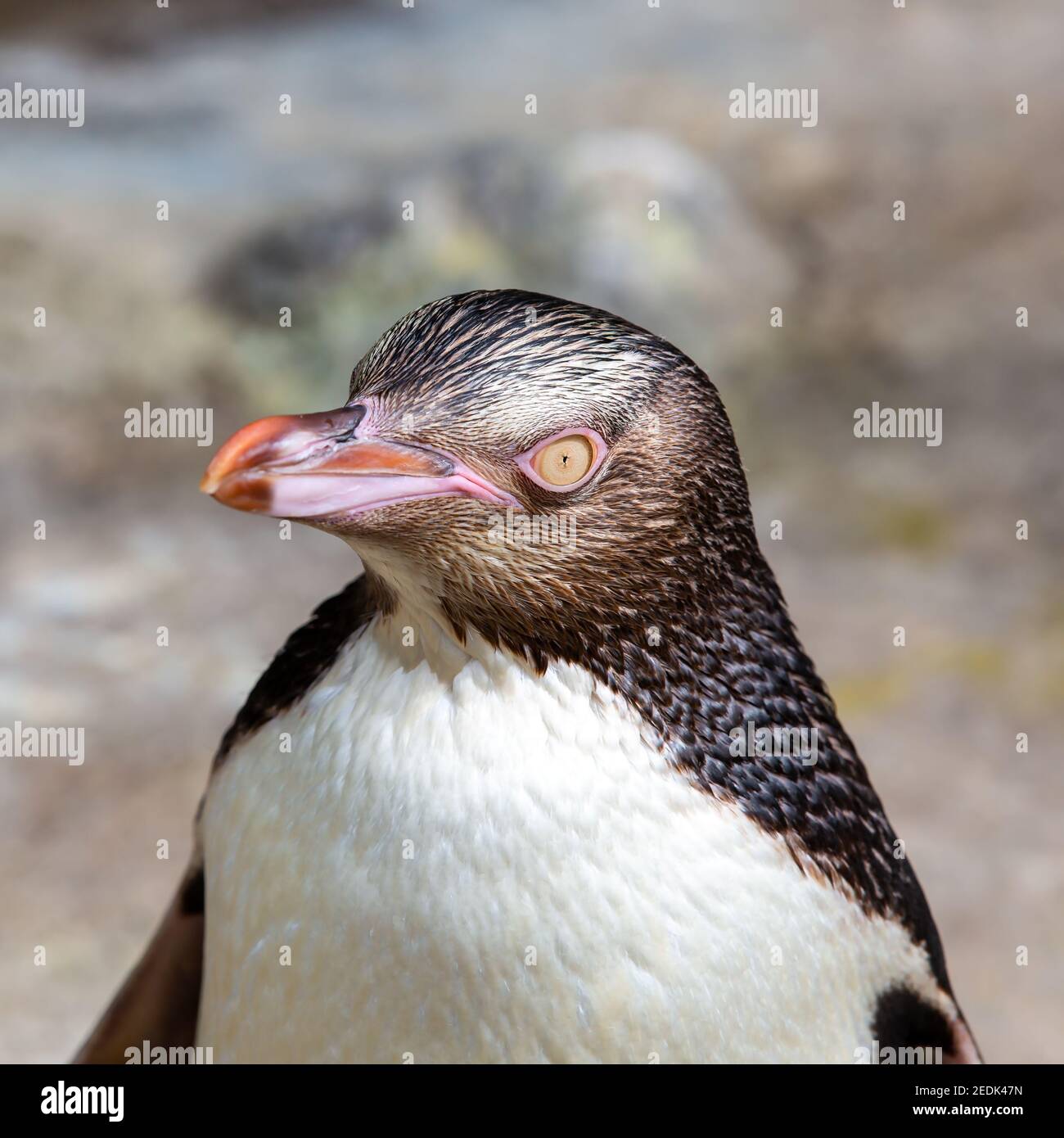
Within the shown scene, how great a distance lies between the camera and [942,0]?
6.80 m

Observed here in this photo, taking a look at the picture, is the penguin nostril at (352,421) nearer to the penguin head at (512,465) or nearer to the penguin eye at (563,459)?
the penguin head at (512,465)

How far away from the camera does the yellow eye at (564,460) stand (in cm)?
151

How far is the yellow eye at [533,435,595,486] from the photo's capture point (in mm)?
1511

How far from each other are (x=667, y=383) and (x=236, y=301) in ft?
14.4

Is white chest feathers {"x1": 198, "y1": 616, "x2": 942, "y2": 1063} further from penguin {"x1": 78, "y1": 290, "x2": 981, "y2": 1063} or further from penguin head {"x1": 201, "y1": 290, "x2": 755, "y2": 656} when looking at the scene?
penguin head {"x1": 201, "y1": 290, "x2": 755, "y2": 656}

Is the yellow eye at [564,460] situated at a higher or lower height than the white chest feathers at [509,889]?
higher

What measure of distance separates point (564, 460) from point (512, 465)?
0.18 ft

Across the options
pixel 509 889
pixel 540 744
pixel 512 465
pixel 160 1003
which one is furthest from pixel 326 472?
pixel 160 1003

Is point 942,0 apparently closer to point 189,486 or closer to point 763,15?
point 763,15

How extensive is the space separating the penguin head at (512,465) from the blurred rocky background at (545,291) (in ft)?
7.43

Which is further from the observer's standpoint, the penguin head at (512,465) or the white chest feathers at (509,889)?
the white chest feathers at (509,889)

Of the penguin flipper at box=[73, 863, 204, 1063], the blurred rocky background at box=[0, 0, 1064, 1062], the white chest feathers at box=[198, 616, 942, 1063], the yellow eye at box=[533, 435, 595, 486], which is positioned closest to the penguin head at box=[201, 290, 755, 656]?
the yellow eye at box=[533, 435, 595, 486]

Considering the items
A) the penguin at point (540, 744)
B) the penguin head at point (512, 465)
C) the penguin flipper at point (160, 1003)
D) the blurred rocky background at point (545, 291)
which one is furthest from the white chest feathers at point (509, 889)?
the blurred rocky background at point (545, 291)
